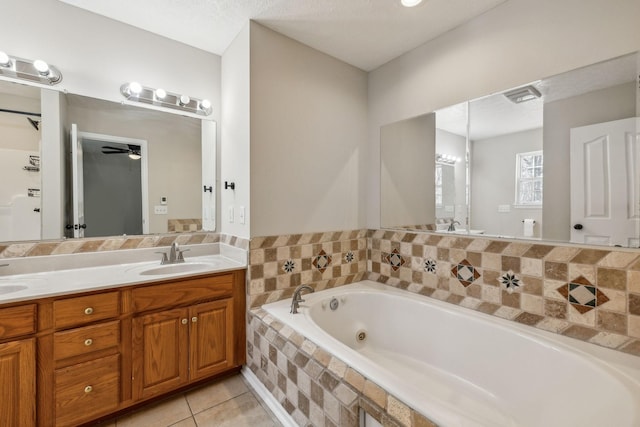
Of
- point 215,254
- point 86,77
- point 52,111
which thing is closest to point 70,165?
point 52,111

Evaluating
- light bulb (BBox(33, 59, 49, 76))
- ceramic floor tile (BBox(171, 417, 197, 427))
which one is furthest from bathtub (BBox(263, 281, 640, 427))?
light bulb (BBox(33, 59, 49, 76))

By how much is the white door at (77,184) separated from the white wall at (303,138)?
3.74ft

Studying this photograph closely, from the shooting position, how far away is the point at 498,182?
1.82m

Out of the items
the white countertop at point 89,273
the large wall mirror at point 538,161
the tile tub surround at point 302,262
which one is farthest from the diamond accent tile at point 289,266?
the large wall mirror at point 538,161

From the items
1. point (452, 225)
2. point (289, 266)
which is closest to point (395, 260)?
point (452, 225)

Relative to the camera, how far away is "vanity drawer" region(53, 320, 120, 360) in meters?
1.39

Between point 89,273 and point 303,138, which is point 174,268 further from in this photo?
point 303,138

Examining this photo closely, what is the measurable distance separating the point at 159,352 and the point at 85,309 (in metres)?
0.48

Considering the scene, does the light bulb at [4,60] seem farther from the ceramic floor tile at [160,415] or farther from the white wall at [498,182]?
the white wall at [498,182]

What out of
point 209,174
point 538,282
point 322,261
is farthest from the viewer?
point 209,174

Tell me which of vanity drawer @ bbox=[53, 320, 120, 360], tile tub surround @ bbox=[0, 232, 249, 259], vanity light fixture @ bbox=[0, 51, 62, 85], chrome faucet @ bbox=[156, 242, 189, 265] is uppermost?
vanity light fixture @ bbox=[0, 51, 62, 85]

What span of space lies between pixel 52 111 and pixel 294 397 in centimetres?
228

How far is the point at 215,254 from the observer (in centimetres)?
234

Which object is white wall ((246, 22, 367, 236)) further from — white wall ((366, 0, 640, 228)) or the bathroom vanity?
the bathroom vanity
